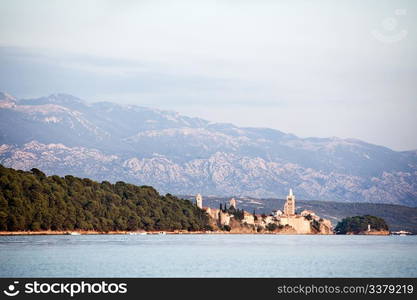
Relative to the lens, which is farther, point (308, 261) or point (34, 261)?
point (308, 261)

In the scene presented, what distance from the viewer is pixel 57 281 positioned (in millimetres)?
86250

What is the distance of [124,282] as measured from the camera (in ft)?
276

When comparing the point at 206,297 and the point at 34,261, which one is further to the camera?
the point at 34,261

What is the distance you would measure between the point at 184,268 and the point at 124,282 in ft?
96.3

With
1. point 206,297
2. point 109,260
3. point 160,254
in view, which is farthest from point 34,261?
point 206,297

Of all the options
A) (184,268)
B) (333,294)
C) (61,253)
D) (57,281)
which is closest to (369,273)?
(184,268)

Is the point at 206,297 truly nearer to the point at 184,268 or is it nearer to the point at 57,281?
the point at 57,281

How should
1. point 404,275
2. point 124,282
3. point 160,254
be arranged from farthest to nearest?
point 160,254 → point 404,275 → point 124,282

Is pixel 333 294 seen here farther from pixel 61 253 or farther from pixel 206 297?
pixel 61 253

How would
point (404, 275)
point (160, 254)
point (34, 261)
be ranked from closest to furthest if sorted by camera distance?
point (404, 275) < point (34, 261) < point (160, 254)

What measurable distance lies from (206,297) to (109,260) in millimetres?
52059

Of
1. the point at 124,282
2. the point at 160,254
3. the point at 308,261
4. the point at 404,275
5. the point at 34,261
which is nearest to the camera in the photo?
→ the point at 124,282

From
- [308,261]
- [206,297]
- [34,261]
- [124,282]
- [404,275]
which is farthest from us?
[308,261]

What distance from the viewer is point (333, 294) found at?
256 feet
